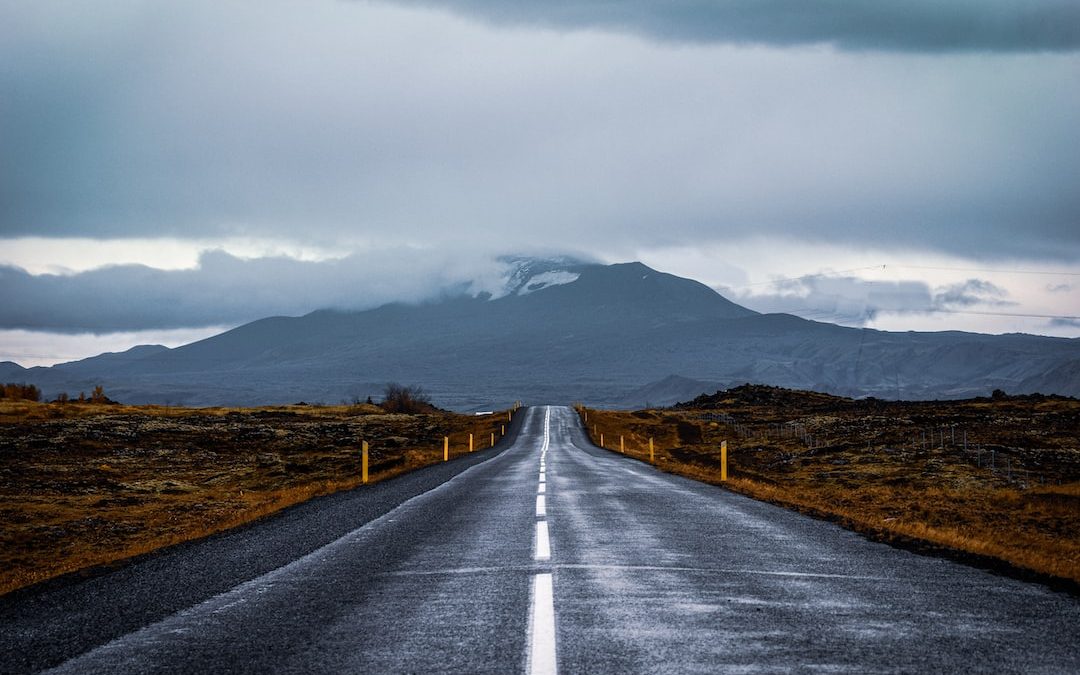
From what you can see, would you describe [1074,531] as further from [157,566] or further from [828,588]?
[157,566]

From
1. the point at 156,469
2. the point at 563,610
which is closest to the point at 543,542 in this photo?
the point at 563,610

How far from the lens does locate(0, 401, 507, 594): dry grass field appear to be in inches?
899

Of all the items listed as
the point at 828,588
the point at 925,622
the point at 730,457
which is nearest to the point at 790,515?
the point at 828,588

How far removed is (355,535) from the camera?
1278cm

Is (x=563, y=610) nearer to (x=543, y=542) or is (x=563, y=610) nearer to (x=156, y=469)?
(x=543, y=542)

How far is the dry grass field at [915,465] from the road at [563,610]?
6.76ft

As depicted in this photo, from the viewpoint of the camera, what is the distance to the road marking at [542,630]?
552 centimetres

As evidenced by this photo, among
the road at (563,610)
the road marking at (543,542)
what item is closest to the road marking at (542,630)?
the road at (563,610)

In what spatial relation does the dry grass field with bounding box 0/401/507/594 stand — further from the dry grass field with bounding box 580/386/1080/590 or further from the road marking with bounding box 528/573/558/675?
the dry grass field with bounding box 580/386/1080/590

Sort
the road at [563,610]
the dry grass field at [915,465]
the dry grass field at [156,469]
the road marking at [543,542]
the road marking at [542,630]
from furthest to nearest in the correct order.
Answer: the dry grass field at [156,469] → the dry grass field at [915,465] → the road marking at [543,542] → the road at [563,610] → the road marking at [542,630]

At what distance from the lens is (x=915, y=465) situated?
47656 millimetres

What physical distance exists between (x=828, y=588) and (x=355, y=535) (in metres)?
7.13

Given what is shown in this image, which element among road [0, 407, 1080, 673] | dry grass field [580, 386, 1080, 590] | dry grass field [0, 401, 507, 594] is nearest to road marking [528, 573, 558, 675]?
road [0, 407, 1080, 673]

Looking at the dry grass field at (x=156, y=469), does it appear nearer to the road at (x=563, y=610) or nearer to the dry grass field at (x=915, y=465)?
the road at (x=563, y=610)
